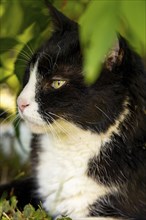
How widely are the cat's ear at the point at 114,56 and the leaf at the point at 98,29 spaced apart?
772 millimetres

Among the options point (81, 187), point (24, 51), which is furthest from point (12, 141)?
point (81, 187)

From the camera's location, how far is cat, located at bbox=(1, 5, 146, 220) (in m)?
1.61

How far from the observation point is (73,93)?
1.60 m

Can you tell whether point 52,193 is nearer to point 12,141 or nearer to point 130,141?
point 130,141

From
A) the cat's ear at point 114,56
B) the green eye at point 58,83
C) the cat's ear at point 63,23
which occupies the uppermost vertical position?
the cat's ear at point 114,56

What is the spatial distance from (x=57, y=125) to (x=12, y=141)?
1.22 meters

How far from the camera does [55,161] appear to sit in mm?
1840

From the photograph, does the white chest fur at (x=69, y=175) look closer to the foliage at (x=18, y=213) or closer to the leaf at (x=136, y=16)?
the foliage at (x=18, y=213)

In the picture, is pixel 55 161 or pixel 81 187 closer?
pixel 81 187

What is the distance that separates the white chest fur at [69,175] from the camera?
1.71 m

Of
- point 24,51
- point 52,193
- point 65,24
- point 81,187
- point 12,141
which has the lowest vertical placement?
point 12,141

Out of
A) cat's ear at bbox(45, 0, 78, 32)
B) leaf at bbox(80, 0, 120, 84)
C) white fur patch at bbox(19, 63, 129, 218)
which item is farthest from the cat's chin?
leaf at bbox(80, 0, 120, 84)

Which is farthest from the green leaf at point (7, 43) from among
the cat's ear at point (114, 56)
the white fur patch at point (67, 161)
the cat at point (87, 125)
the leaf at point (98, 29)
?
the leaf at point (98, 29)

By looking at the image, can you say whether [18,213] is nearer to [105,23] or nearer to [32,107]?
[32,107]
